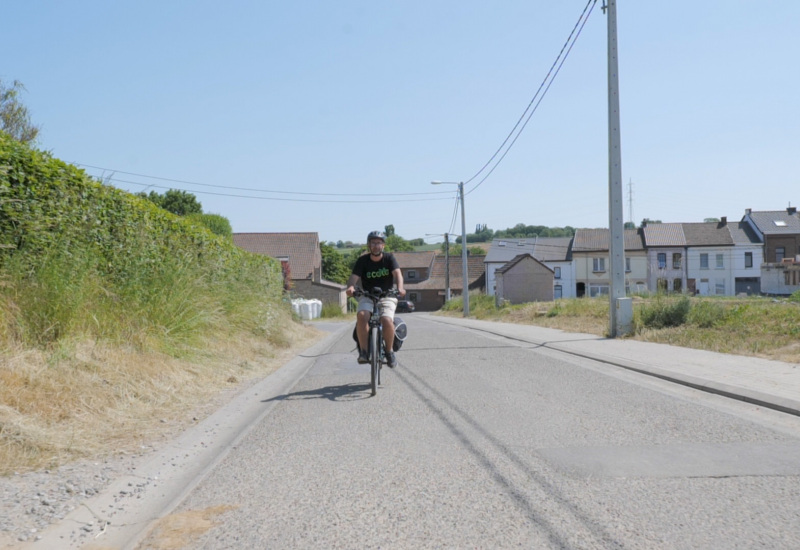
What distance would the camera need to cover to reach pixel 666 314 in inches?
604

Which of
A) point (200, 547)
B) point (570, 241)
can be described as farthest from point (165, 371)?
point (570, 241)

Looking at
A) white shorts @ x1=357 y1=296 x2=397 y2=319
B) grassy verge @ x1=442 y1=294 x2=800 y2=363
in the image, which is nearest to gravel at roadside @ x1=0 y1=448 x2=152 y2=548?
white shorts @ x1=357 y1=296 x2=397 y2=319

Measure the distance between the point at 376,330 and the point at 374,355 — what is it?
1.16 ft

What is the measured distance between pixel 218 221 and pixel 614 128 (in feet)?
121

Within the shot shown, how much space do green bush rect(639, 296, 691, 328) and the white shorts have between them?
29.6 feet

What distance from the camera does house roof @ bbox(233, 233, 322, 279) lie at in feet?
211

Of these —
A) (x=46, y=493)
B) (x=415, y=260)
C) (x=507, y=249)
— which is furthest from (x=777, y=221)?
(x=46, y=493)

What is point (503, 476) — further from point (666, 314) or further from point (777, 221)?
point (777, 221)

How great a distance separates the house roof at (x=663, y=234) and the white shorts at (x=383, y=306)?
6151 cm

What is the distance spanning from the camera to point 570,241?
7388 centimetres

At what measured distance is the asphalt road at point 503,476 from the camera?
140 inches

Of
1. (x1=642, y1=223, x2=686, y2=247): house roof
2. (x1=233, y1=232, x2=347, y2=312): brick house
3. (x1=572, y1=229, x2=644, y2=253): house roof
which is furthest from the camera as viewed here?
(x1=572, y1=229, x2=644, y2=253): house roof

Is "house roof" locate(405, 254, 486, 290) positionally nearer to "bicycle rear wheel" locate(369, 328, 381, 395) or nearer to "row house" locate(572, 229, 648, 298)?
"row house" locate(572, 229, 648, 298)

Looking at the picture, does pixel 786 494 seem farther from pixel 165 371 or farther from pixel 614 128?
pixel 614 128
